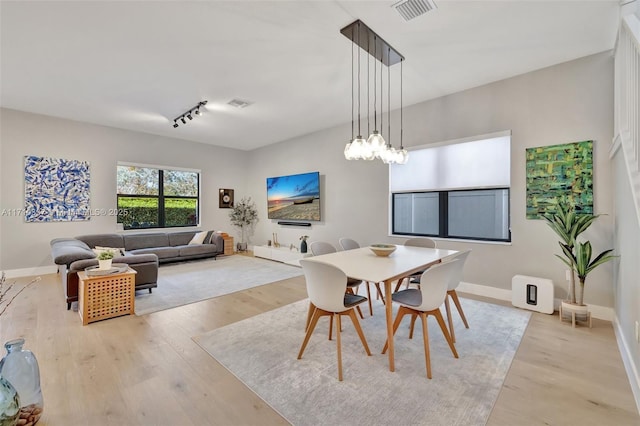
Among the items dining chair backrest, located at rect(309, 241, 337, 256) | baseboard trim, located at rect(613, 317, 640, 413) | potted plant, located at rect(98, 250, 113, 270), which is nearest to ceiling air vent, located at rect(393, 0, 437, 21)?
dining chair backrest, located at rect(309, 241, 337, 256)

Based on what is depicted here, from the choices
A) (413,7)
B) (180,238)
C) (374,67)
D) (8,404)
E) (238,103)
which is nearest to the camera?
(8,404)

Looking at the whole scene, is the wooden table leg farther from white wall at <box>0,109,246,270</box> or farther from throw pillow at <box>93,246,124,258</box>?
white wall at <box>0,109,246,270</box>

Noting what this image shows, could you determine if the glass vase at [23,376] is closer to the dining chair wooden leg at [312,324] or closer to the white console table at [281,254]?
the dining chair wooden leg at [312,324]

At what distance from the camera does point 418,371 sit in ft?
6.88

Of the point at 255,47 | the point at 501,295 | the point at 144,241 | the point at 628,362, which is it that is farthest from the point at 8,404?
the point at 144,241

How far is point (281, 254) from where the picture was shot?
6.19m

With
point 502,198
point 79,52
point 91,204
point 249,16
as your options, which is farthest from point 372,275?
point 91,204

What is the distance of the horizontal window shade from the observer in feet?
12.2

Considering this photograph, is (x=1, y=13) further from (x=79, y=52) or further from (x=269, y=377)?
(x=269, y=377)

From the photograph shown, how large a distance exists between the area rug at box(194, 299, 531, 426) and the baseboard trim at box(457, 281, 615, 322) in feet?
1.83

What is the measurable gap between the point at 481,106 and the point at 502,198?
1311 mm

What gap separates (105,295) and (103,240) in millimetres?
2949

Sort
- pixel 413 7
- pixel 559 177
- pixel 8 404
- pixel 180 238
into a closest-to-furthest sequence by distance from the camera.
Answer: pixel 8 404, pixel 413 7, pixel 559 177, pixel 180 238

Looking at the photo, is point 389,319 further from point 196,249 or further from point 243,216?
point 243,216
